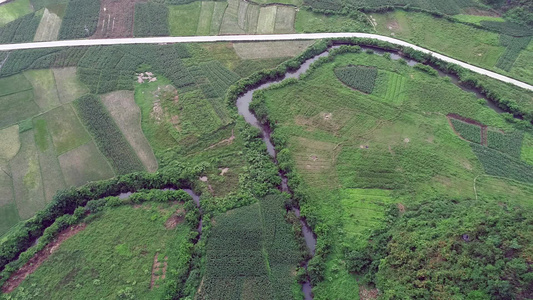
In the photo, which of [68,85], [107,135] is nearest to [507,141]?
[107,135]

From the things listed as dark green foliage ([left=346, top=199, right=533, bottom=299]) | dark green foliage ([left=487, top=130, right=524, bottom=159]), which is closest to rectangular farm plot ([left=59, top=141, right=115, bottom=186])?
dark green foliage ([left=346, top=199, right=533, bottom=299])

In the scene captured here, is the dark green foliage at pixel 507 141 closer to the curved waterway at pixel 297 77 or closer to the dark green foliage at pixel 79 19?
the curved waterway at pixel 297 77

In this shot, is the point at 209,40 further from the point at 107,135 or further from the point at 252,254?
the point at 252,254

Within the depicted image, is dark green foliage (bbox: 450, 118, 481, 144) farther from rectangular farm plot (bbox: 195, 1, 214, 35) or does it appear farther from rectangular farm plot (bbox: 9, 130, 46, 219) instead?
rectangular farm plot (bbox: 9, 130, 46, 219)

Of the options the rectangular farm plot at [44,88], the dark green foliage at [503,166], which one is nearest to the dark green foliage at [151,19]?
the rectangular farm plot at [44,88]

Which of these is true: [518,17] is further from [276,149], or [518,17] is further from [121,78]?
[121,78]
